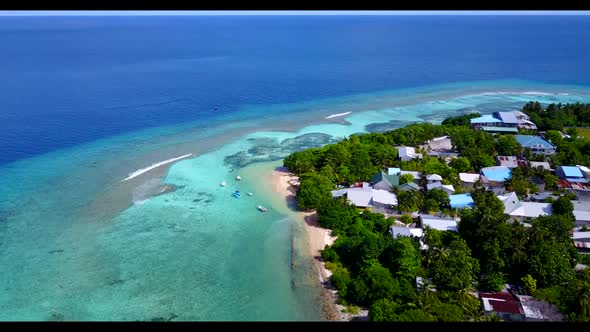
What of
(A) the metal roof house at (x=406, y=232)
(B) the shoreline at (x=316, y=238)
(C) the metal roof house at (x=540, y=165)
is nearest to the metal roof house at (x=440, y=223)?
(A) the metal roof house at (x=406, y=232)

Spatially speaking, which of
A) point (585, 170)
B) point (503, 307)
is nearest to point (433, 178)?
point (585, 170)

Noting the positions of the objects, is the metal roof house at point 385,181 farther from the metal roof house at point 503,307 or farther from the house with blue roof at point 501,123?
the house with blue roof at point 501,123

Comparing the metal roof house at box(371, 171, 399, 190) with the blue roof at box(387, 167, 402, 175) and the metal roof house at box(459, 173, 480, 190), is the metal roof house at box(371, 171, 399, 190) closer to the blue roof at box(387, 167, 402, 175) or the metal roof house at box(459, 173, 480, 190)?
the blue roof at box(387, 167, 402, 175)

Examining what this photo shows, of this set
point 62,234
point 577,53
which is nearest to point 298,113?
point 62,234

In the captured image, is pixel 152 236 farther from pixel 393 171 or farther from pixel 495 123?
pixel 495 123

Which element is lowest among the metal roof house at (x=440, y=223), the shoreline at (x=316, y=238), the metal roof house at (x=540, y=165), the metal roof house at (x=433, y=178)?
the shoreline at (x=316, y=238)

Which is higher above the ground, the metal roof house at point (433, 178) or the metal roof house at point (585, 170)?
the metal roof house at point (585, 170)
